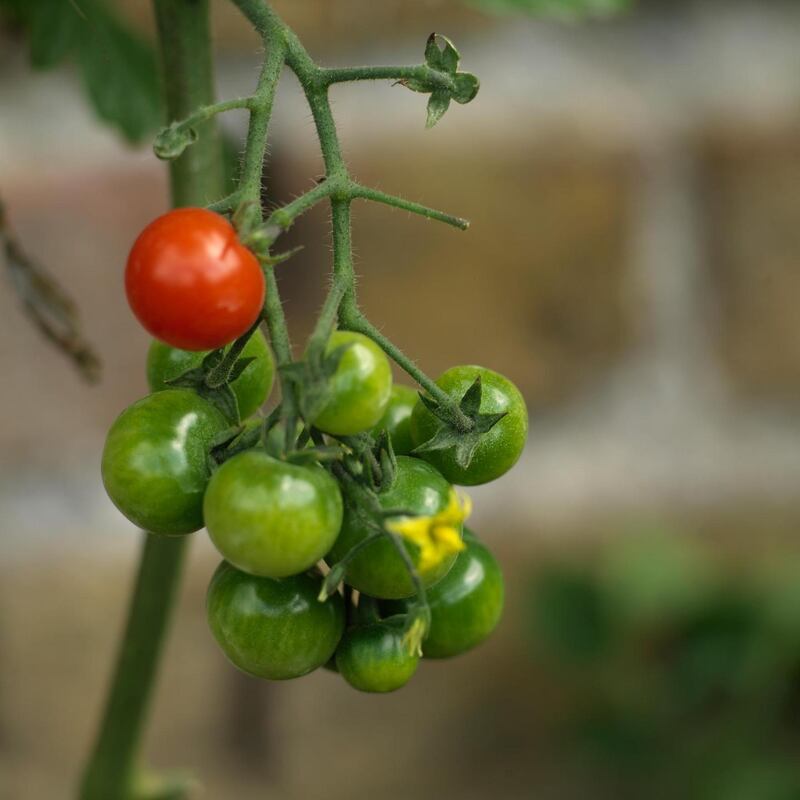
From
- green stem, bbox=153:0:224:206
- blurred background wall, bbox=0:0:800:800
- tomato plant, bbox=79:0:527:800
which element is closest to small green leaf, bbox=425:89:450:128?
tomato plant, bbox=79:0:527:800

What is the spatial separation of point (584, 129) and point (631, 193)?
56 mm

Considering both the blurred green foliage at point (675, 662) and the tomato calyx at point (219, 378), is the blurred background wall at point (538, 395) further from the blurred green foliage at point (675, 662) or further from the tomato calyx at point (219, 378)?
the tomato calyx at point (219, 378)

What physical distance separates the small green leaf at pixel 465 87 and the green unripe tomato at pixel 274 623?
0.13m

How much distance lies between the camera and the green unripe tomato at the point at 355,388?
282mm

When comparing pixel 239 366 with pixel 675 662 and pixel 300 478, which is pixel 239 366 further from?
pixel 675 662

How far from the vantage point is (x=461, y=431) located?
1.05ft

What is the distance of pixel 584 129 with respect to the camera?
88 cm

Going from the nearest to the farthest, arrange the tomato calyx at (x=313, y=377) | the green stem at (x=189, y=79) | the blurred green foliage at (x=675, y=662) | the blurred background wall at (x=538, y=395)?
1. the tomato calyx at (x=313, y=377)
2. the green stem at (x=189, y=79)
3. the blurred background wall at (x=538, y=395)
4. the blurred green foliage at (x=675, y=662)

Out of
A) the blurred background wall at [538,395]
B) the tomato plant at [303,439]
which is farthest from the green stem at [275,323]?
the blurred background wall at [538,395]

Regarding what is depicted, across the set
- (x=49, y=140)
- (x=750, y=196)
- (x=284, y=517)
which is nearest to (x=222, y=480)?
(x=284, y=517)

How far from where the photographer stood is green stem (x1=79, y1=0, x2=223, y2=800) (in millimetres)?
395

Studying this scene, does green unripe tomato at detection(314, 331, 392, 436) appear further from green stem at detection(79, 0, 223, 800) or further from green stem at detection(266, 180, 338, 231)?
green stem at detection(79, 0, 223, 800)

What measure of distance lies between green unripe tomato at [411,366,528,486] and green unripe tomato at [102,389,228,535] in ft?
0.18

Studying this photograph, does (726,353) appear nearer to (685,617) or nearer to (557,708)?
(685,617)
